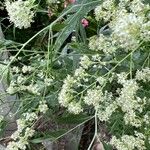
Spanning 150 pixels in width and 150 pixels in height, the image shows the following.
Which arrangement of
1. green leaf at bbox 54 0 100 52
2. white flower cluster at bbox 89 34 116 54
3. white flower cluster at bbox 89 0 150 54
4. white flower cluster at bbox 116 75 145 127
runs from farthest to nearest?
green leaf at bbox 54 0 100 52, white flower cluster at bbox 89 34 116 54, white flower cluster at bbox 116 75 145 127, white flower cluster at bbox 89 0 150 54

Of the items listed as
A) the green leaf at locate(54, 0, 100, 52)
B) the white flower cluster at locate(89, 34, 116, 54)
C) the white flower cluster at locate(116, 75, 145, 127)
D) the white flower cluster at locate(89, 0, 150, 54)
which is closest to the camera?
the white flower cluster at locate(89, 0, 150, 54)

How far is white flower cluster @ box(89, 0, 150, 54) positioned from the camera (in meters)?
0.79

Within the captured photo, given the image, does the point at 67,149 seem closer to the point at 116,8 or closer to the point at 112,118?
the point at 112,118

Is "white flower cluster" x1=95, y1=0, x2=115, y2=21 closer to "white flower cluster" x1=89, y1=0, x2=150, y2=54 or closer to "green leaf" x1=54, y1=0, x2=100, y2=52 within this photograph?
"white flower cluster" x1=89, y1=0, x2=150, y2=54

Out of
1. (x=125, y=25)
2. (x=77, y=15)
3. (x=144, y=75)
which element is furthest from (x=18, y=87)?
(x=125, y=25)

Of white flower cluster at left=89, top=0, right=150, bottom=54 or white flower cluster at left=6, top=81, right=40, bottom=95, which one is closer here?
white flower cluster at left=89, top=0, right=150, bottom=54

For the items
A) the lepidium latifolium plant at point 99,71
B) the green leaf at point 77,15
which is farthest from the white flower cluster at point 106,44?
the green leaf at point 77,15

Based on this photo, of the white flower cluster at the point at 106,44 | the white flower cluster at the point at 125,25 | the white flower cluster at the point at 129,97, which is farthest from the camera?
the white flower cluster at the point at 106,44

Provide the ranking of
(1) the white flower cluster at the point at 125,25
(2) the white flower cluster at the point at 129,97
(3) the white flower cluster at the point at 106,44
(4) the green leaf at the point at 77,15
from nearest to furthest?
(1) the white flower cluster at the point at 125,25, (2) the white flower cluster at the point at 129,97, (3) the white flower cluster at the point at 106,44, (4) the green leaf at the point at 77,15

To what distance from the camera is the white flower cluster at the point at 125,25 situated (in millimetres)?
791

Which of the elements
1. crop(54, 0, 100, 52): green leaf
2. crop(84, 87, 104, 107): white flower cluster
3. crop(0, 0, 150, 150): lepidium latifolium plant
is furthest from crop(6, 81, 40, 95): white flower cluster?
crop(84, 87, 104, 107): white flower cluster

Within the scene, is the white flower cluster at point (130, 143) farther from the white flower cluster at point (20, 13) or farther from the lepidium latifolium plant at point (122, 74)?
the white flower cluster at point (20, 13)

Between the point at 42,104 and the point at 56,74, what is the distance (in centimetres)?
17

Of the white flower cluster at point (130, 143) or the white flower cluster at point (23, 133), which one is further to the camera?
the white flower cluster at point (23, 133)
